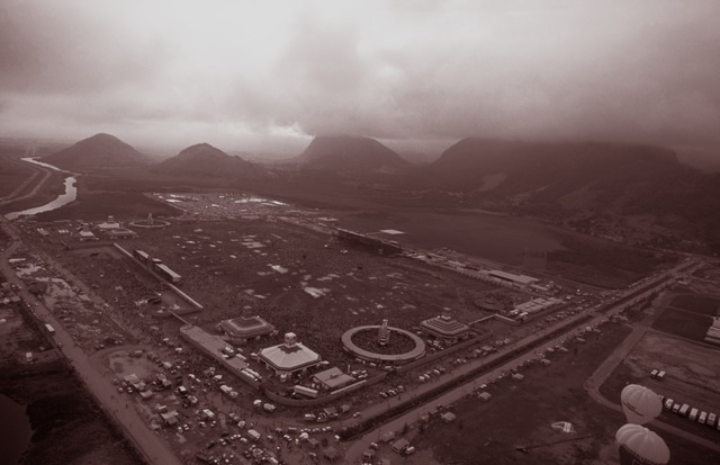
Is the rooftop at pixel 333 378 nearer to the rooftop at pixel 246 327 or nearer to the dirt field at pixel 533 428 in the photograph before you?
the dirt field at pixel 533 428

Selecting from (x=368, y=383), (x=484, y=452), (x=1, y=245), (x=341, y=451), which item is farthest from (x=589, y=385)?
(x=1, y=245)

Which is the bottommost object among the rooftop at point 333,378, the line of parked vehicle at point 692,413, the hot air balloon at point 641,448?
the line of parked vehicle at point 692,413

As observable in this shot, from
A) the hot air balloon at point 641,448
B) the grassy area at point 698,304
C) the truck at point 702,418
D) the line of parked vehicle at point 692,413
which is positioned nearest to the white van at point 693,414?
the line of parked vehicle at point 692,413

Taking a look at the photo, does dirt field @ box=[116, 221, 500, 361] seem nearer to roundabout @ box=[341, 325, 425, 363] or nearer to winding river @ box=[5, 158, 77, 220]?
roundabout @ box=[341, 325, 425, 363]

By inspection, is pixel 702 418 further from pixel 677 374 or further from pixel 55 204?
pixel 55 204

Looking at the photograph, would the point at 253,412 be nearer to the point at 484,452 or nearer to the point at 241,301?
the point at 484,452

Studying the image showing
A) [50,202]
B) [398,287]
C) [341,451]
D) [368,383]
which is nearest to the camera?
[341,451]
